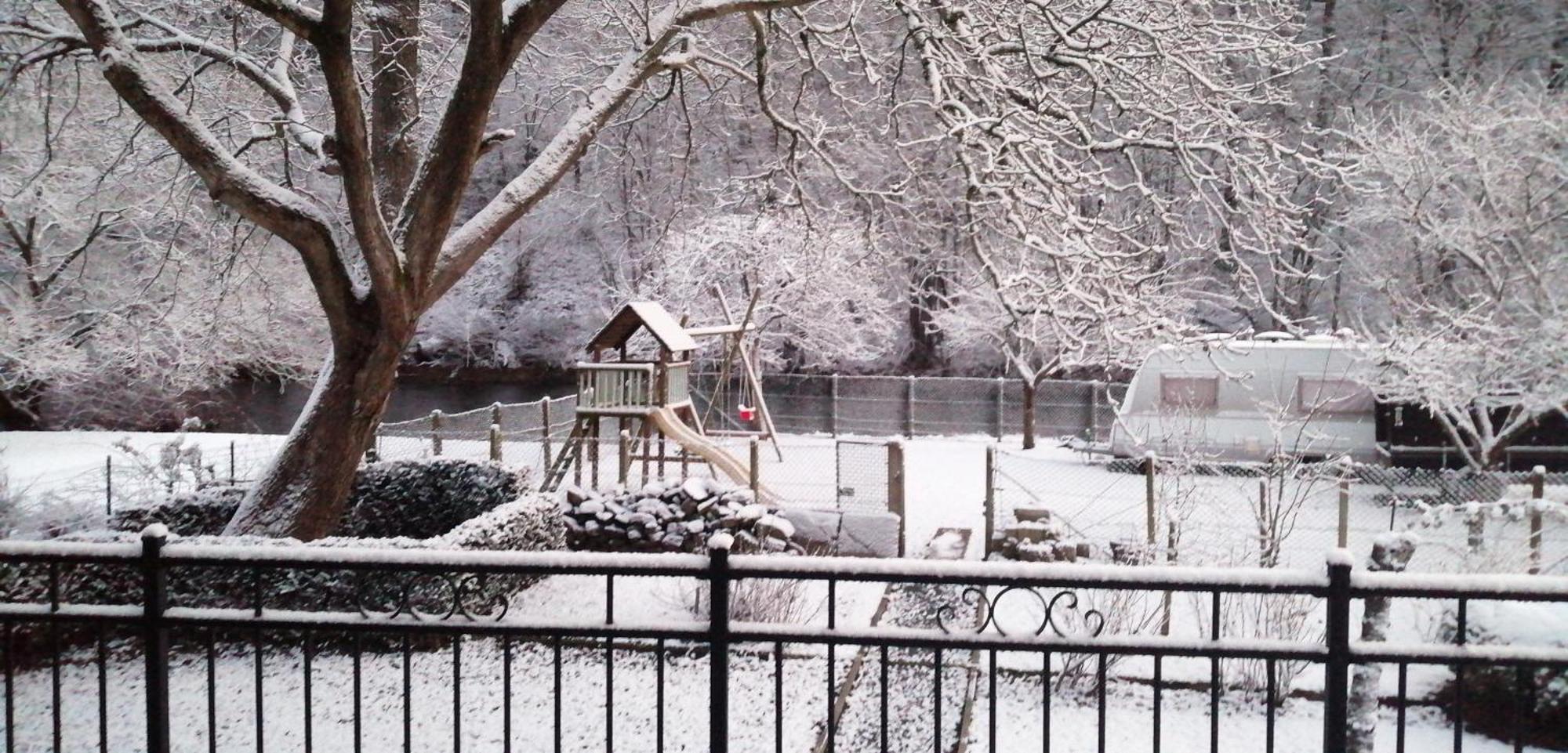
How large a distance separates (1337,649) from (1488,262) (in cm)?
1454

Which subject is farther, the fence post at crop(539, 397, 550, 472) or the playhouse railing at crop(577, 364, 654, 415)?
the fence post at crop(539, 397, 550, 472)

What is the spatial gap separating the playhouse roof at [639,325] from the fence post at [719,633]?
11.4 m

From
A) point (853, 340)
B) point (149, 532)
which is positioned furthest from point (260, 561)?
point (853, 340)

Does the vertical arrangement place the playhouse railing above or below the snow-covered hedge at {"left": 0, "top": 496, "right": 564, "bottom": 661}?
above

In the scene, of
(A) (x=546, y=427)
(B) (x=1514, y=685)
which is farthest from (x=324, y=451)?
(A) (x=546, y=427)

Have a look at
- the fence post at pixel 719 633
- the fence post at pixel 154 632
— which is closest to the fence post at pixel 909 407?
the fence post at pixel 719 633

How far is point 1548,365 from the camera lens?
1285cm

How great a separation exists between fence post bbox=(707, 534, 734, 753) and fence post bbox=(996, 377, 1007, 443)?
2062 cm

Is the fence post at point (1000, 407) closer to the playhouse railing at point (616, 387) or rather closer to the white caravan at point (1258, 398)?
the white caravan at point (1258, 398)

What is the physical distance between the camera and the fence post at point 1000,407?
23.9 m

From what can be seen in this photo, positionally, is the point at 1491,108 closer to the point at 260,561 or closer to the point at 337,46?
the point at 337,46

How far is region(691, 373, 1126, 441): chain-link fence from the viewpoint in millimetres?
24266

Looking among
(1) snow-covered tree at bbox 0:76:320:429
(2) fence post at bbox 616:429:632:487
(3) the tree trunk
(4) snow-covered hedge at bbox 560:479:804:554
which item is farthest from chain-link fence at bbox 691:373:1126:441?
(3) the tree trunk

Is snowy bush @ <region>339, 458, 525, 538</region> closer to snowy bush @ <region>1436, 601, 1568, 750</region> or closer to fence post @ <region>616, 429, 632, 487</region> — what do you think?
fence post @ <region>616, 429, 632, 487</region>
